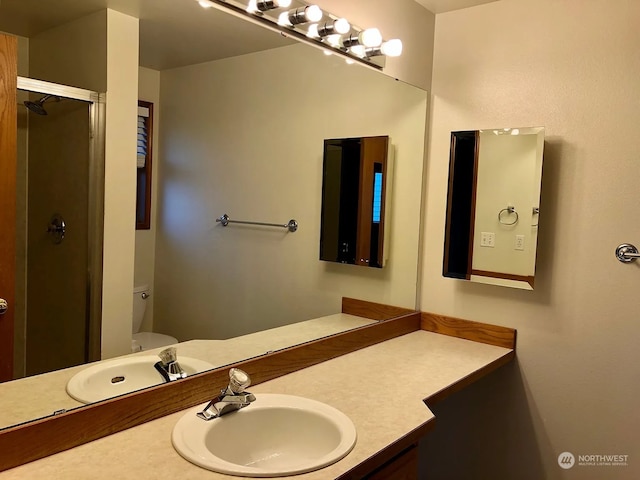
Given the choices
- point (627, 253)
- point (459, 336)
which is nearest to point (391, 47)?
point (627, 253)

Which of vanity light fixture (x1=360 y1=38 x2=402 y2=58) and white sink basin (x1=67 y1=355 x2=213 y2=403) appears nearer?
white sink basin (x1=67 y1=355 x2=213 y2=403)

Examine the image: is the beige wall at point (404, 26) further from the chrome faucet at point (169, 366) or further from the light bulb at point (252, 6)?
the chrome faucet at point (169, 366)

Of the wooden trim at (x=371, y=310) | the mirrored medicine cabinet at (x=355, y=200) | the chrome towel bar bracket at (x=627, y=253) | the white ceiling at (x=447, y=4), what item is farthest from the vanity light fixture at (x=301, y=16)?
the chrome towel bar bracket at (x=627, y=253)

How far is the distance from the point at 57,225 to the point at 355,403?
91cm

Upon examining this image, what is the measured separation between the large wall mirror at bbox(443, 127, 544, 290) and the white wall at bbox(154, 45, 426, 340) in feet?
0.81

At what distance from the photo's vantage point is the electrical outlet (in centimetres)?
208

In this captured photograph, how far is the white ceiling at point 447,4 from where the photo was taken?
2.10 metres

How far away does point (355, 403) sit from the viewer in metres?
1.46

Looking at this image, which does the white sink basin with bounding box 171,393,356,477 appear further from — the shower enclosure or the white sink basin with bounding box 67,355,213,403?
the shower enclosure

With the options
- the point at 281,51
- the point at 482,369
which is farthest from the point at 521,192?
the point at 281,51

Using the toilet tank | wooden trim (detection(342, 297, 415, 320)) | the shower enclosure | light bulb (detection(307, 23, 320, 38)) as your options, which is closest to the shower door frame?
the shower enclosure

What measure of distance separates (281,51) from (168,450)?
4.15 feet

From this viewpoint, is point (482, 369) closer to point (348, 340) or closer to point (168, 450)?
point (348, 340)

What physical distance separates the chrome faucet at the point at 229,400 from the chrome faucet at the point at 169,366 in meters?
0.13
